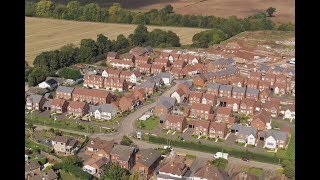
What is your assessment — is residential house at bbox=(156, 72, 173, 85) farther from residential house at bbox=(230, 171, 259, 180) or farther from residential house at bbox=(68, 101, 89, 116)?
residential house at bbox=(230, 171, 259, 180)

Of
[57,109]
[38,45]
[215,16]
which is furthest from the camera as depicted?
[215,16]

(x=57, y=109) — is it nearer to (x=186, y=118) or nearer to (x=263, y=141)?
(x=186, y=118)

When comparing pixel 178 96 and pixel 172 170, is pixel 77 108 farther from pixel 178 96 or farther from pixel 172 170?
pixel 172 170

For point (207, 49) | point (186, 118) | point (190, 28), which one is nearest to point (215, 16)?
point (190, 28)

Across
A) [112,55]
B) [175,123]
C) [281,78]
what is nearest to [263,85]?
[281,78]

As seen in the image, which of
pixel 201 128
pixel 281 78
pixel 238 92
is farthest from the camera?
pixel 281 78

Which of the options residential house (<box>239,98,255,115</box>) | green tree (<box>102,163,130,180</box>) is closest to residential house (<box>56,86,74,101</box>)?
green tree (<box>102,163,130,180</box>)
